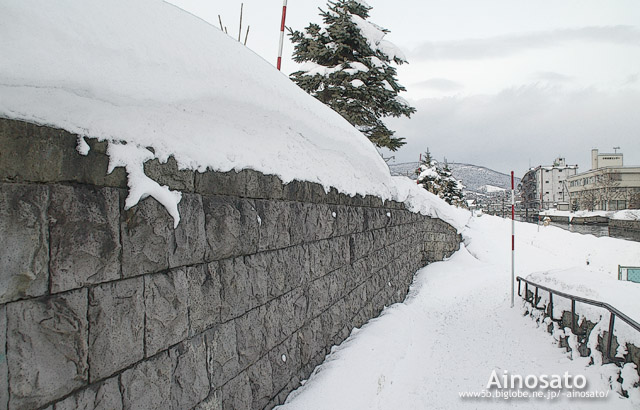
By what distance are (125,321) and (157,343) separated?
261mm

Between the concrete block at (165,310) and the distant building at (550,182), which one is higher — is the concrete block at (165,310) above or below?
below

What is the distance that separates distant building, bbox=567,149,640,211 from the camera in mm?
57250

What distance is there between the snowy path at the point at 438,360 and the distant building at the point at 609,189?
6017 centimetres

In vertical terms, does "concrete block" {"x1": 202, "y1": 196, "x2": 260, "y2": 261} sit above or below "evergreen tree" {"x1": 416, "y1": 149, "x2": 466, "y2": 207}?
below

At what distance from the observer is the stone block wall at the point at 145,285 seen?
1401mm

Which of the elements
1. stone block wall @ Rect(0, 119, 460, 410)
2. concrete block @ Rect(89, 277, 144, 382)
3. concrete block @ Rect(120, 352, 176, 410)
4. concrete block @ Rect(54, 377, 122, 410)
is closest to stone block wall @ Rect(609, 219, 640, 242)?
stone block wall @ Rect(0, 119, 460, 410)

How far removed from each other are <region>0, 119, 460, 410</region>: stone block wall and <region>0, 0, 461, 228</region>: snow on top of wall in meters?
0.09

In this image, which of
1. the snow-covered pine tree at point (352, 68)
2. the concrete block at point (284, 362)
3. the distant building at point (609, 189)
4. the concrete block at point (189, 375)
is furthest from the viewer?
the distant building at point (609, 189)

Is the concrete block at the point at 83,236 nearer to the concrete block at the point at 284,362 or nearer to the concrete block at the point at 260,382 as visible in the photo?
the concrete block at the point at 260,382

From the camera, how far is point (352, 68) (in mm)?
12836

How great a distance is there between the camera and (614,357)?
161 inches

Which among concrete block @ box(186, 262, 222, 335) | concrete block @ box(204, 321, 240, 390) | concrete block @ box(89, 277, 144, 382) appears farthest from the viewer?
concrete block @ box(204, 321, 240, 390)

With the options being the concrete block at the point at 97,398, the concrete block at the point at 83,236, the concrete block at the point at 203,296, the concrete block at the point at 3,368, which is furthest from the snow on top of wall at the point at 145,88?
the concrete block at the point at 97,398

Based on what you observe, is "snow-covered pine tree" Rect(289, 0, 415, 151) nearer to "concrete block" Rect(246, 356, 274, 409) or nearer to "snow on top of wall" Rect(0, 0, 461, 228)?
"snow on top of wall" Rect(0, 0, 461, 228)
